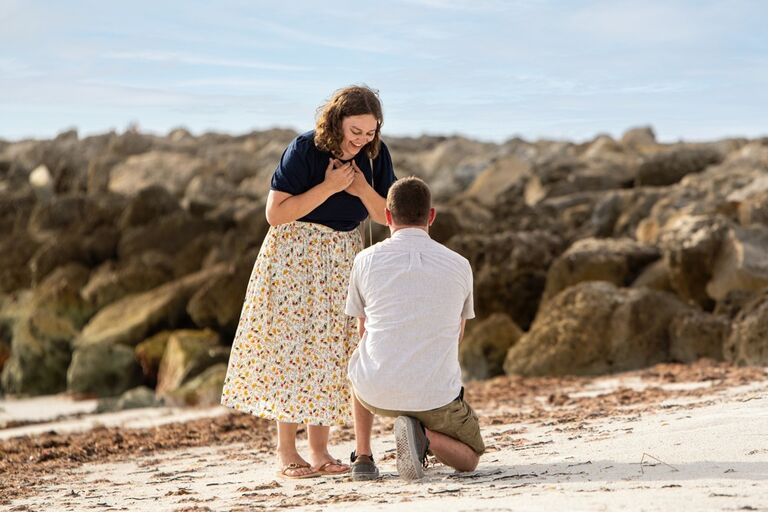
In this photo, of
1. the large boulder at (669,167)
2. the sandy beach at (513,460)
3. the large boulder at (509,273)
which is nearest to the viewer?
the sandy beach at (513,460)

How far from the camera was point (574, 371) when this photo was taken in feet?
33.3

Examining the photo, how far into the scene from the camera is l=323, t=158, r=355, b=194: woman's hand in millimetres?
5320

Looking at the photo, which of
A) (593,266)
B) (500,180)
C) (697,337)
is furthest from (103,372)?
(500,180)

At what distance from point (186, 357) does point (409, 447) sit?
8.67 meters

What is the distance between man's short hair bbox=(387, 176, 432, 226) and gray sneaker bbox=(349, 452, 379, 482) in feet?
3.53

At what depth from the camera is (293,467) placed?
5.56 meters

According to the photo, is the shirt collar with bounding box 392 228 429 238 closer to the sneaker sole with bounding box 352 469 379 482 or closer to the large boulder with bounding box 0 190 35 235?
the sneaker sole with bounding box 352 469 379 482

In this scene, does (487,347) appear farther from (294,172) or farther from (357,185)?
(294,172)

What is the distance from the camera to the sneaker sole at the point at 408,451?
15.7 feet

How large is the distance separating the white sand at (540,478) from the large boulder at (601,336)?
323cm

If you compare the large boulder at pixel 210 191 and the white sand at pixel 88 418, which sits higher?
the large boulder at pixel 210 191

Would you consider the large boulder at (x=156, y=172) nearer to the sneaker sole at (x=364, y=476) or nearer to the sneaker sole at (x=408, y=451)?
the sneaker sole at (x=364, y=476)

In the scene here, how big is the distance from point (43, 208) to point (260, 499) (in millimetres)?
19562

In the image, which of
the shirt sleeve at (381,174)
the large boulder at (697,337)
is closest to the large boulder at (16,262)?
the large boulder at (697,337)
